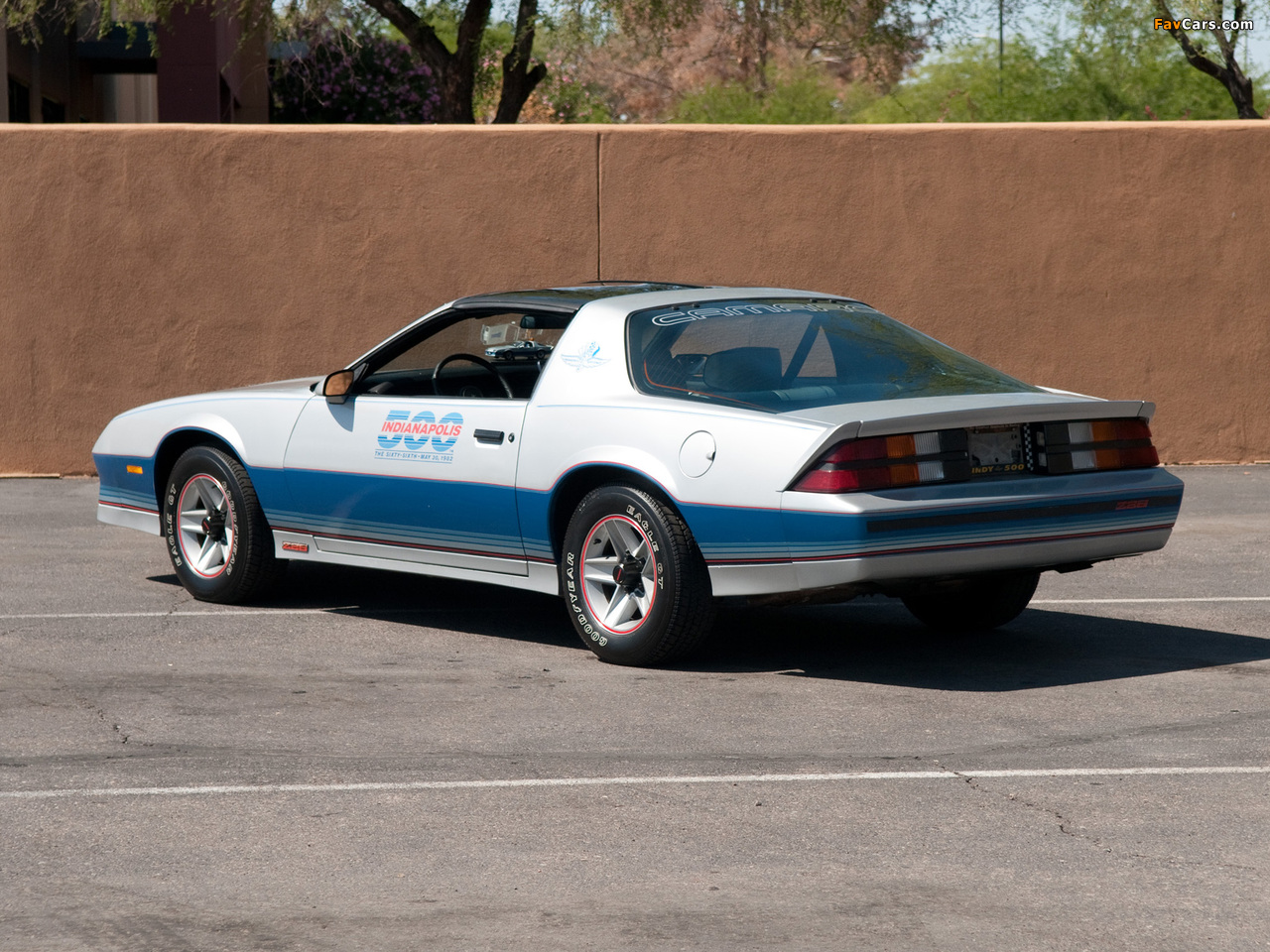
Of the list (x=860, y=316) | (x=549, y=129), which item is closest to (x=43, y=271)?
(x=549, y=129)

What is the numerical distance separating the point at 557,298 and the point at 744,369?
1088mm

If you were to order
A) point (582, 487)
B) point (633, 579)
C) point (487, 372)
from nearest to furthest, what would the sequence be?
point (633, 579) → point (582, 487) → point (487, 372)

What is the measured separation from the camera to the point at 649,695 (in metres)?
6.53

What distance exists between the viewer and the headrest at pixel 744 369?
7012 millimetres

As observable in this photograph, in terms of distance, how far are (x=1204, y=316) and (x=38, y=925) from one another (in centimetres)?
1147

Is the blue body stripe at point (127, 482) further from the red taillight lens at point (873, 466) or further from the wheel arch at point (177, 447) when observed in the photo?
the red taillight lens at point (873, 466)

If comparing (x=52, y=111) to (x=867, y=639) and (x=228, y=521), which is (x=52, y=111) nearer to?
(x=228, y=521)

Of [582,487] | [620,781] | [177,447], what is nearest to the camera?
[620,781]

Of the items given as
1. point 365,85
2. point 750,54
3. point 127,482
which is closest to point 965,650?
point 127,482

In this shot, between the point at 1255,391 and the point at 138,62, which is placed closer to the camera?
the point at 1255,391

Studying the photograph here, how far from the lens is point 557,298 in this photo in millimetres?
7746

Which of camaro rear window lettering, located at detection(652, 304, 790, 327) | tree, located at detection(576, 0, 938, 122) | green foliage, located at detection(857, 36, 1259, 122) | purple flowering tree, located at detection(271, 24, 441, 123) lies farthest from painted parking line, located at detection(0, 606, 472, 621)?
green foliage, located at detection(857, 36, 1259, 122)

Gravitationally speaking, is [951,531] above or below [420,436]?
below

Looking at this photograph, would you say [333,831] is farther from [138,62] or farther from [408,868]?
[138,62]
